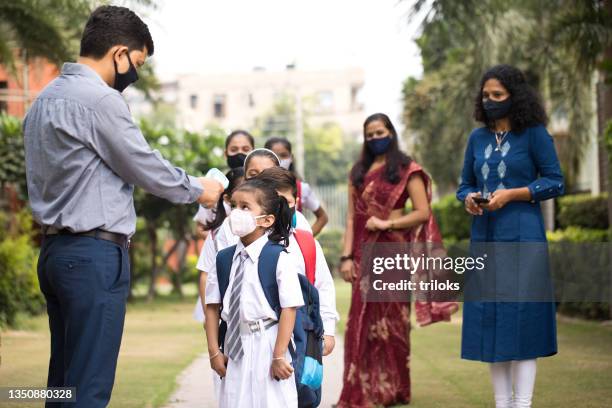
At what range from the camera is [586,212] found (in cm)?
1552

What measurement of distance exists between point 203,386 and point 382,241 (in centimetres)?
251

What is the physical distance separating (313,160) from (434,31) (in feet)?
164

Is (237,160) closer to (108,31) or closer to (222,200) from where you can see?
(222,200)

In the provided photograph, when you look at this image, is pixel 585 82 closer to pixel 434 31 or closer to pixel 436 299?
pixel 434 31

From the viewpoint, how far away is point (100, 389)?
4656mm

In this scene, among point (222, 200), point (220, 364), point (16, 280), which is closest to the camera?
point (220, 364)

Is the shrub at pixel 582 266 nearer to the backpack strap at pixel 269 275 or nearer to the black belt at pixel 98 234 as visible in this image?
the backpack strap at pixel 269 275

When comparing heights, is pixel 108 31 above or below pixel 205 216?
above

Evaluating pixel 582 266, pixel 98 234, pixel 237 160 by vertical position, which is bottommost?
pixel 582 266

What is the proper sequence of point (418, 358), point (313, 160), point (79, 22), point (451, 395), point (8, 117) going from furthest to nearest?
point (313, 160) < point (8, 117) < point (79, 22) < point (418, 358) < point (451, 395)

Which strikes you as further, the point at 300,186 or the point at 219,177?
the point at 300,186

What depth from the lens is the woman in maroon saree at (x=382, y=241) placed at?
7988 millimetres

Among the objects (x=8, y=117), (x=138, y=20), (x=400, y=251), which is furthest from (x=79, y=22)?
(x=138, y=20)

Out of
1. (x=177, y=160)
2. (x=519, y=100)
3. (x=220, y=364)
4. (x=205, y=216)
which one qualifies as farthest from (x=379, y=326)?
(x=177, y=160)
